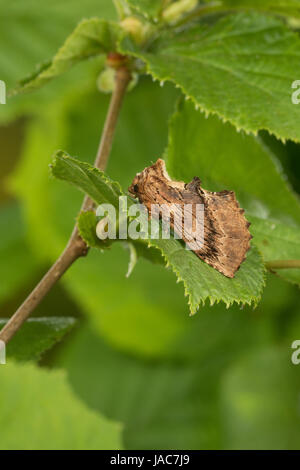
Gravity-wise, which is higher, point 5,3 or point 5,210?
point 5,3

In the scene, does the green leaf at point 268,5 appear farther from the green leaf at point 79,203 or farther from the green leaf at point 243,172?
the green leaf at point 79,203

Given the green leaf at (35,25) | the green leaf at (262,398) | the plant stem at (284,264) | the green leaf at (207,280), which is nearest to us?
the green leaf at (207,280)

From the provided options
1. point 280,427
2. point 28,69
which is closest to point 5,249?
point 28,69

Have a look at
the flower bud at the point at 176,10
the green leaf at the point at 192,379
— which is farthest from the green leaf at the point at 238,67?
the green leaf at the point at 192,379

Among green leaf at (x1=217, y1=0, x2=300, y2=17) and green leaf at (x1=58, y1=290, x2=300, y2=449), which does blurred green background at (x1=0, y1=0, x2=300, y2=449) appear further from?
green leaf at (x1=217, y1=0, x2=300, y2=17)

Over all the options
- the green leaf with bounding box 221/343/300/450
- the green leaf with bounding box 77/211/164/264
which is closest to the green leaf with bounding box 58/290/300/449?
the green leaf with bounding box 221/343/300/450

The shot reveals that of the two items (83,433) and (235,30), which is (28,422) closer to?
(83,433)
